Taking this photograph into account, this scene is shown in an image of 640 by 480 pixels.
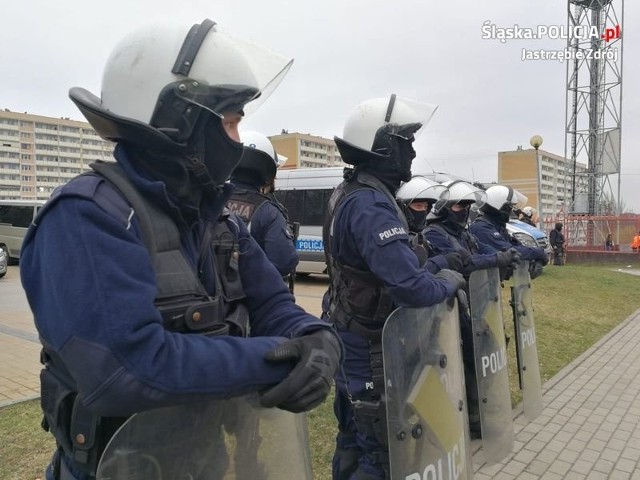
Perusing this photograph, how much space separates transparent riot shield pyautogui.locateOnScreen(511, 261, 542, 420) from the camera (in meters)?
4.31

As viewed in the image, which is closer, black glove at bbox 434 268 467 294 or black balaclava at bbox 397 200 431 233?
black glove at bbox 434 268 467 294

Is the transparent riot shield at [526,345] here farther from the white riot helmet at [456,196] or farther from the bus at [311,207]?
the bus at [311,207]

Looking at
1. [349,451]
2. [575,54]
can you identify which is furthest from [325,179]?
[575,54]

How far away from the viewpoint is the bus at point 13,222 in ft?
60.5

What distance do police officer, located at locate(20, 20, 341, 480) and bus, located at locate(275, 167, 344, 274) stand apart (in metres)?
11.2

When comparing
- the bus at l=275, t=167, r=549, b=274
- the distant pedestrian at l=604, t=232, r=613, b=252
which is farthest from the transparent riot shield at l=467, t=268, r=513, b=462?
the distant pedestrian at l=604, t=232, r=613, b=252

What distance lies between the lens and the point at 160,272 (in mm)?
1262

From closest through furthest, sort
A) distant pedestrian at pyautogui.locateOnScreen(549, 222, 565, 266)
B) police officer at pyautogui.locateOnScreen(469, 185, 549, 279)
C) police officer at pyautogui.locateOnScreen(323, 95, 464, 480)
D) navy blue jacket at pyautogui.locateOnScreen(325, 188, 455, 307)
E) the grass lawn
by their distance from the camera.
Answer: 1. navy blue jacket at pyautogui.locateOnScreen(325, 188, 455, 307)
2. police officer at pyautogui.locateOnScreen(323, 95, 464, 480)
3. the grass lawn
4. police officer at pyautogui.locateOnScreen(469, 185, 549, 279)
5. distant pedestrian at pyautogui.locateOnScreen(549, 222, 565, 266)

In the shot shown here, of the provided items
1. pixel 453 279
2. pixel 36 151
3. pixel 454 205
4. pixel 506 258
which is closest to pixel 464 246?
pixel 454 205

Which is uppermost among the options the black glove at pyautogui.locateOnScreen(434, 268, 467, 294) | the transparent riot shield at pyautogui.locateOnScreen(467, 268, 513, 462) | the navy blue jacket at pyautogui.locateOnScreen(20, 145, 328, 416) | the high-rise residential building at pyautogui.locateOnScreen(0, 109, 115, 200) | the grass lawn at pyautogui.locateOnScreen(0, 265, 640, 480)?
the high-rise residential building at pyautogui.locateOnScreen(0, 109, 115, 200)

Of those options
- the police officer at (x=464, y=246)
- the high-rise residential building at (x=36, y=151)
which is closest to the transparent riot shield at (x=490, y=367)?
the police officer at (x=464, y=246)

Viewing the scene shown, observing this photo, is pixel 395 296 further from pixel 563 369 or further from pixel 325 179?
pixel 325 179

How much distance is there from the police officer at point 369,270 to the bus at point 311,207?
9.60 meters

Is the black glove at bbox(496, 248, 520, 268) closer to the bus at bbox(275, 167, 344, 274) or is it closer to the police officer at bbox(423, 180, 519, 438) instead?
the police officer at bbox(423, 180, 519, 438)
